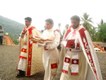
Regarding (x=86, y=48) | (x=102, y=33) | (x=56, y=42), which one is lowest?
(x=86, y=48)

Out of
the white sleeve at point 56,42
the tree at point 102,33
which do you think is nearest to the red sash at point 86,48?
the white sleeve at point 56,42

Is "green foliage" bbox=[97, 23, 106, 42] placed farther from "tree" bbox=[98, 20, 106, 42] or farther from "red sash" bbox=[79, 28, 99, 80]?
"red sash" bbox=[79, 28, 99, 80]

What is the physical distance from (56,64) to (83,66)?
122 cm

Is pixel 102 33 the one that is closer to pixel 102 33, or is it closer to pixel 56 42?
pixel 102 33

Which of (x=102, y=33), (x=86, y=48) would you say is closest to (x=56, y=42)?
(x=86, y=48)

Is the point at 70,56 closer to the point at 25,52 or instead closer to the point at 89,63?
the point at 89,63

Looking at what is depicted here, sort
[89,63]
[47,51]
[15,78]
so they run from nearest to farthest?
1. [89,63]
2. [47,51]
3. [15,78]

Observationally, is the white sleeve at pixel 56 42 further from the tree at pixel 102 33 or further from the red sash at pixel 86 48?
the tree at pixel 102 33

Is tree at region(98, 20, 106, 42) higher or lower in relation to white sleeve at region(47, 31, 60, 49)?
higher

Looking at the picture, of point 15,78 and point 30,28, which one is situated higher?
point 30,28

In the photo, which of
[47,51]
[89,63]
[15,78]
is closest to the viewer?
[89,63]

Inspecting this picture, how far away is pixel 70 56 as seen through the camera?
873 centimetres

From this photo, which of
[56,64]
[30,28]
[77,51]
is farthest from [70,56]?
[30,28]

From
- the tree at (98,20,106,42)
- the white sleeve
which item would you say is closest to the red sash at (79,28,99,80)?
the white sleeve
